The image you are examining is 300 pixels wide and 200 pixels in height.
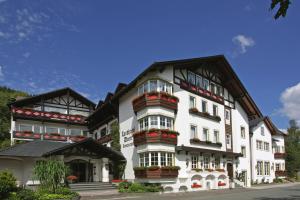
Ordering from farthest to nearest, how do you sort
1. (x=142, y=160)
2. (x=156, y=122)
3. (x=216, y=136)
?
(x=216, y=136) < (x=142, y=160) < (x=156, y=122)

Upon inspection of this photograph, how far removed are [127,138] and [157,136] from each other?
579 centimetres

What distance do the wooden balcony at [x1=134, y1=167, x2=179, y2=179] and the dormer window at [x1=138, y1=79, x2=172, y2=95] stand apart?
21.8 ft

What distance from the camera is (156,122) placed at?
27547 millimetres

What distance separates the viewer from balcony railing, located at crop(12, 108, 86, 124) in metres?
41.0

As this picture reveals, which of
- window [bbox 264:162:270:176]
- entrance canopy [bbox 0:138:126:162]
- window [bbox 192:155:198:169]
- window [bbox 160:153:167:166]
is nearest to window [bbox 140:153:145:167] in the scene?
window [bbox 160:153:167:166]

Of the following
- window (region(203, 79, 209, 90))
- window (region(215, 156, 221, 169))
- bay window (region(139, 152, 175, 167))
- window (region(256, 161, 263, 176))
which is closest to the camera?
bay window (region(139, 152, 175, 167))

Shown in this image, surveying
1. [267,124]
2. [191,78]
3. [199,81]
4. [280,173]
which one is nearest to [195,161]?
[191,78]

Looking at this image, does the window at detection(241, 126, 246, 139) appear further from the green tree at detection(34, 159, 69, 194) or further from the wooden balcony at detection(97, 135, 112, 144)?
the green tree at detection(34, 159, 69, 194)

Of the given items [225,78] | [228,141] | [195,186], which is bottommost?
[195,186]

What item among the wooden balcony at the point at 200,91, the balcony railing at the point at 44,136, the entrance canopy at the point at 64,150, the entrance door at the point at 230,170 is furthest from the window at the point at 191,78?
the balcony railing at the point at 44,136

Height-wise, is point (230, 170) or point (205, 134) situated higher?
point (205, 134)

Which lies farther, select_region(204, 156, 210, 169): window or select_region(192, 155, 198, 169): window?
select_region(204, 156, 210, 169): window

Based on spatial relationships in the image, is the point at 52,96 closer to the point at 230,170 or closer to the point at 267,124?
the point at 230,170

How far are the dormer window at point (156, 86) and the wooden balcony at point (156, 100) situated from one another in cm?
74
